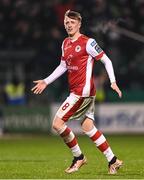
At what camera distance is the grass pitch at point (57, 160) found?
12.6 metres

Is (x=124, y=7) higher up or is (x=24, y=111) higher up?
(x=124, y=7)

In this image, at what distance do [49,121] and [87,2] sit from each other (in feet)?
21.7

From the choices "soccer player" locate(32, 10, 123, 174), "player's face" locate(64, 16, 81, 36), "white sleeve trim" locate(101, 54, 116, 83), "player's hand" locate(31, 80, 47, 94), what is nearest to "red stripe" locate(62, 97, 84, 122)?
"soccer player" locate(32, 10, 123, 174)

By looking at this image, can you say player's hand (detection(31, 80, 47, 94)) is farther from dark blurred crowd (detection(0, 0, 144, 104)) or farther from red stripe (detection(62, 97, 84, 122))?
dark blurred crowd (detection(0, 0, 144, 104))

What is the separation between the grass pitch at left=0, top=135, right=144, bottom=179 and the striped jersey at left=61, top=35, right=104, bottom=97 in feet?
4.26

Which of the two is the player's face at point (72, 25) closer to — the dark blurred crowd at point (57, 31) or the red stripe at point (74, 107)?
the red stripe at point (74, 107)

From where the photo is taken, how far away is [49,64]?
3538 centimetres

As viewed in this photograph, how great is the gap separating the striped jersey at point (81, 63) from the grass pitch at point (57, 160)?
1297 mm

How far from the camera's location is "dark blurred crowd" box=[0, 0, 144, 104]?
34.0 meters

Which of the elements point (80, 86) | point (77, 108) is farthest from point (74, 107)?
point (80, 86)

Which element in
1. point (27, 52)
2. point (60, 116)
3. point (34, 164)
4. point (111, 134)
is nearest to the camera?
point (60, 116)

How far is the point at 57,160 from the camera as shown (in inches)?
649

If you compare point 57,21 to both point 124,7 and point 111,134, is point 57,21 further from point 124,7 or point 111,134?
point 111,134

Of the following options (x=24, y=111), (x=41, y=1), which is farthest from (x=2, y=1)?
(x=24, y=111)
